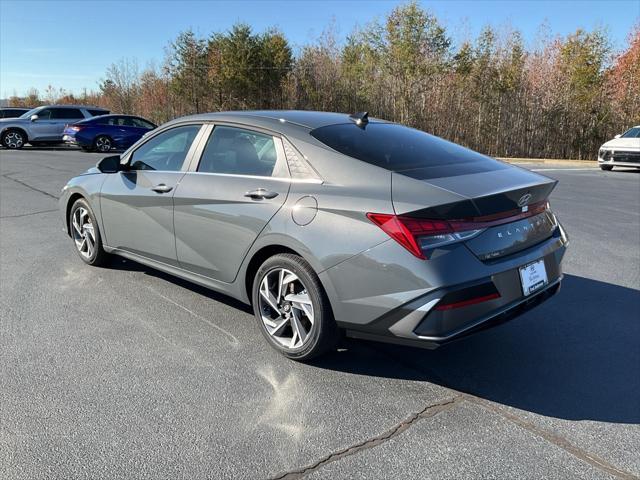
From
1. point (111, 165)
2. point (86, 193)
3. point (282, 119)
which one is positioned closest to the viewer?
point (282, 119)

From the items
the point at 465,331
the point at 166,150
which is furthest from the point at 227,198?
the point at 465,331

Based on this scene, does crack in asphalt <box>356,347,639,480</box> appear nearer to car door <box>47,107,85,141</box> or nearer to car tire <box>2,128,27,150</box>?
car door <box>47,107,85,141</box>

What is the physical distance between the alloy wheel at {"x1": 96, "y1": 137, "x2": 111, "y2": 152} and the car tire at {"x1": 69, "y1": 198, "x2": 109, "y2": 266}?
51.9ft

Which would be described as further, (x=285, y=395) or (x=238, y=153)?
(x=238, y=153)

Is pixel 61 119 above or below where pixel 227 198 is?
above

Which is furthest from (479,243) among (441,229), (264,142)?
(264,142)

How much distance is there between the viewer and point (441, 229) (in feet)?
8.91

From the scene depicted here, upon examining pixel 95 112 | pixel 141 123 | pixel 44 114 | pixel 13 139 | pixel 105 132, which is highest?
pixel 95 112

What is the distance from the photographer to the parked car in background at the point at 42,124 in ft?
68.2

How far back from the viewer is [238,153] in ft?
12.4

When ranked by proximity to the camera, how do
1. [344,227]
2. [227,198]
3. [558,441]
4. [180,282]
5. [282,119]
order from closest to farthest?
[558,441]
[344,227]
[227,198]
[282,119]
[180,282]

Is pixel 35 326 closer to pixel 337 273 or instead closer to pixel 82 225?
pixel 82 225

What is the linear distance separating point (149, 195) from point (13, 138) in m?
20.2

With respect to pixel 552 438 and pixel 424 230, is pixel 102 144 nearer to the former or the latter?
pixel 424 230
